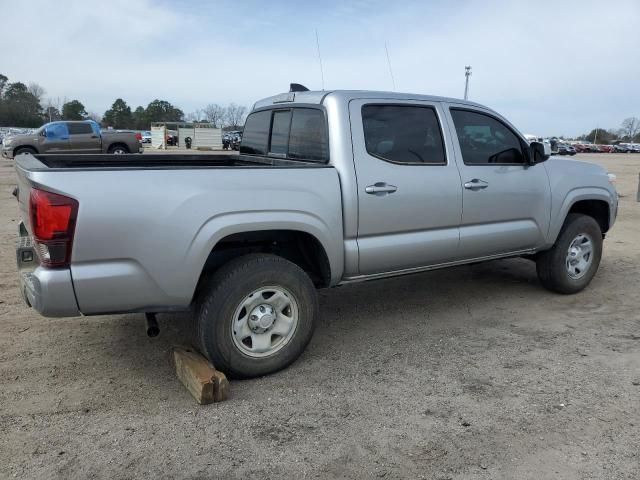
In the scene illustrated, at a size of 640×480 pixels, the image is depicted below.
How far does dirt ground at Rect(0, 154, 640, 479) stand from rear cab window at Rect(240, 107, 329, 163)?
151 centimetres

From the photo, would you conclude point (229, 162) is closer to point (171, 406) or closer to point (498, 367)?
point (171, 406)

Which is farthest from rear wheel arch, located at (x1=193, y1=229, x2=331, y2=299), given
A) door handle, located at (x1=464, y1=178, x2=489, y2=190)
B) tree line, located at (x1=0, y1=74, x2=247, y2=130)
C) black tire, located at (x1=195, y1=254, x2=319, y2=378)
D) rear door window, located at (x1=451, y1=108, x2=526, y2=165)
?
tree line, located at (x1=0, y1=74, x2=247, y2=130)

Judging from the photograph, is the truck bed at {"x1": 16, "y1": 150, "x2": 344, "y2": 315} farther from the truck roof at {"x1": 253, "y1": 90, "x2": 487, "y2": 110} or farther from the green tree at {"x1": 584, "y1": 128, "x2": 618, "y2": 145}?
the green tree at {"x1": 584, "y1": 128, "x2": 618, "y2": 145}

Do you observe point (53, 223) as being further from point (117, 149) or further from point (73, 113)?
point (73, 113)

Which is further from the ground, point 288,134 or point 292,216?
point 288,134

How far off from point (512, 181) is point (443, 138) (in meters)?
0.84

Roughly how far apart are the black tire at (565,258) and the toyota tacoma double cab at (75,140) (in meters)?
18.8

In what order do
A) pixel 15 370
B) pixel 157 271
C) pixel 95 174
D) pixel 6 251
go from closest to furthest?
1. pixel 95 174
2. pixel 157 271
3. pixel 15 370
4. pixel 6 251

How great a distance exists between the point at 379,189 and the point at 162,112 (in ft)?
309

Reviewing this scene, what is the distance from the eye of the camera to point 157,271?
3119 millimetres

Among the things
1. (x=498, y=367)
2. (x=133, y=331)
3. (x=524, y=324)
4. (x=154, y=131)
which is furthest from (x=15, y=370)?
(x=154, y=131)

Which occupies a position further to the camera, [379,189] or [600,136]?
[600,136]

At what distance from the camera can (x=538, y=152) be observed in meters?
4.98

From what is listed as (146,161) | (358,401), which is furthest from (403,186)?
(146,161)
